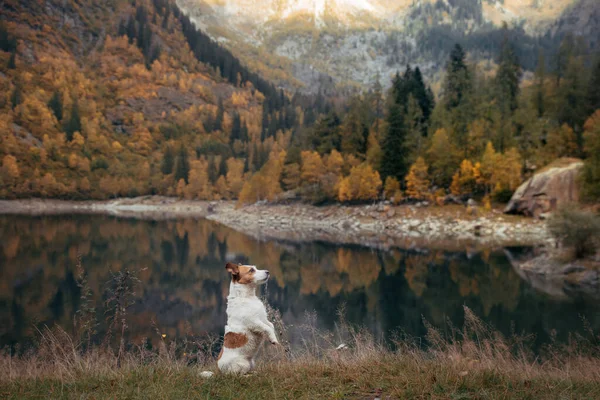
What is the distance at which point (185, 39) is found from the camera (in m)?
168

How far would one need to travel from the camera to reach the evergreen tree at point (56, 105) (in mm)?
102062

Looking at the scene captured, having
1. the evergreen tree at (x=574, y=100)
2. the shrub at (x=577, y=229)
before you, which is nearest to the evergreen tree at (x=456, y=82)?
the evergreen tree at (x=574, y=100)

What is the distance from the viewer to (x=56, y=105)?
10388cm

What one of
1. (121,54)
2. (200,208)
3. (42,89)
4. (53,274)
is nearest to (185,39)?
(121,54)

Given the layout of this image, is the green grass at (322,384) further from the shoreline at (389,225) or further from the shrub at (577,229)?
the shoreline at (389,225)

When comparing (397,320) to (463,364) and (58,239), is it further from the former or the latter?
(58,239)

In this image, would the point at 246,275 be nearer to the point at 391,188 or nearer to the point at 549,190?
the point at 549,190

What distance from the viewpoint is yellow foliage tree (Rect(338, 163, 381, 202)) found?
47.7 metres

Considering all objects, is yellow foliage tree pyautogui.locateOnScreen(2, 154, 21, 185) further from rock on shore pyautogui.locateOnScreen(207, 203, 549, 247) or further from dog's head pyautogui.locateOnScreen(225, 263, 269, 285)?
dog's head pyautogui.locateOnScreen(225, 263, 269, 285)

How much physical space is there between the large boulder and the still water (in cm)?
1142

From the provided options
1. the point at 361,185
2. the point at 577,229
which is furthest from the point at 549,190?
the point at 361,185

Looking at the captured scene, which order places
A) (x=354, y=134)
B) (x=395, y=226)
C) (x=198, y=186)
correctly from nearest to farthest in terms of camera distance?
(x=395, y=226) → (x=354, y=134) → (x=198, y=186)

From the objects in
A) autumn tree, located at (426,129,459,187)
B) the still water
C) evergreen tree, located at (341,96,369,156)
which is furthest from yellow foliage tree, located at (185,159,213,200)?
autumn tree, located at (426,129,459,187)

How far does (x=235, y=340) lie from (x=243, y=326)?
0.18 metres
